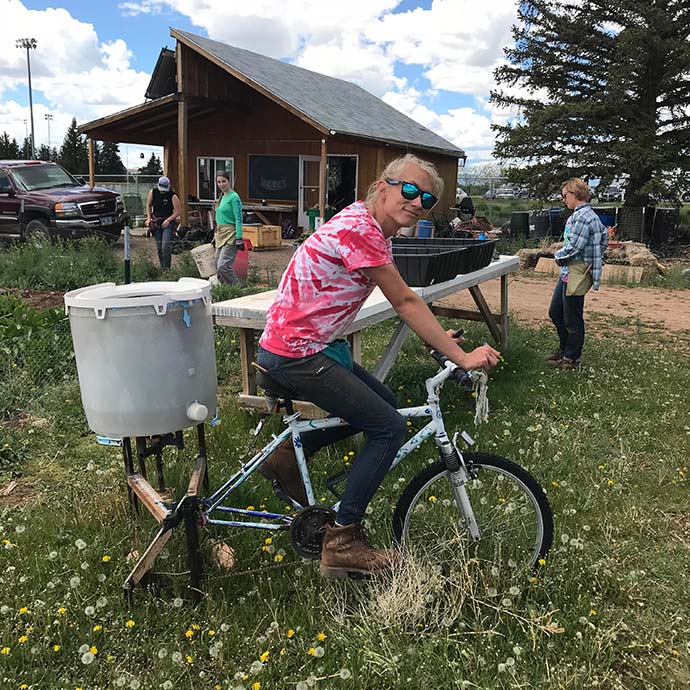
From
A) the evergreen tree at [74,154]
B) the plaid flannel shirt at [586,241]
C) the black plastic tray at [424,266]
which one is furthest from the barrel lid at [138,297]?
the evergreen tree at [74,154]

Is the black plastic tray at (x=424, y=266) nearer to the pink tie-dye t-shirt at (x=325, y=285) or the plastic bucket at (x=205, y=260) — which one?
the pink tie-dye t-shirt at (x=325, y=285)

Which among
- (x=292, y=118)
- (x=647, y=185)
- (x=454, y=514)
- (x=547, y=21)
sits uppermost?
(x=547, y=21)

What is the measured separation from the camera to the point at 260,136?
20.7m

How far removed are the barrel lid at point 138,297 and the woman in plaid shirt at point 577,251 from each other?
4.18m

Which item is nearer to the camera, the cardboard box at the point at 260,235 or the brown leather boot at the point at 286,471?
the brown leather boot at the point at 286,471

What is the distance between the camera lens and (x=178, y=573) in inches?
118

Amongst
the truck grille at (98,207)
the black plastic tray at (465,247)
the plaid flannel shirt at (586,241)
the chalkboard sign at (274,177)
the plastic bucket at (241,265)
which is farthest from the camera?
the chalkboard sign at (274,177)

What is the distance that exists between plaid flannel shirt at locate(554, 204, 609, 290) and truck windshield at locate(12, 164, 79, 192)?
1325 centimetres

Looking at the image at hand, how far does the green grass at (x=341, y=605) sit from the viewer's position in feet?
8.16

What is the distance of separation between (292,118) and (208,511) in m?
18.7

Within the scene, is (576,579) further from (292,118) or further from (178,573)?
(292,118)

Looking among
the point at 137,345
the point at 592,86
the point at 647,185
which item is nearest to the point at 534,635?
the point at 137,345

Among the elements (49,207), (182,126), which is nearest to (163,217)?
(49,207)

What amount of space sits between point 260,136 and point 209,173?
225 cm
